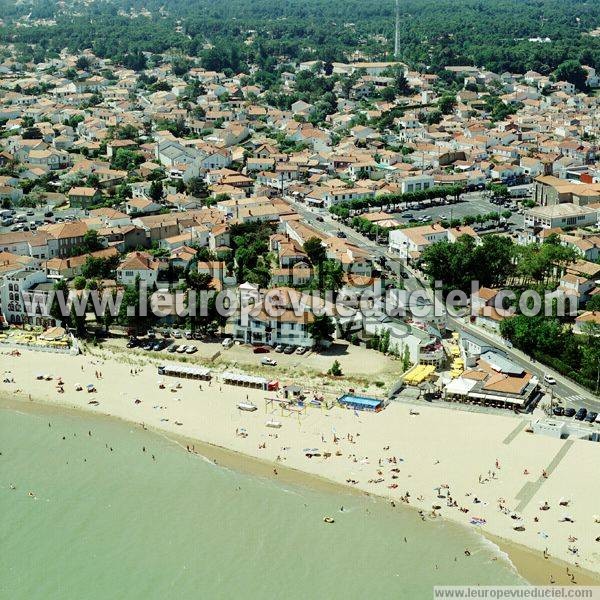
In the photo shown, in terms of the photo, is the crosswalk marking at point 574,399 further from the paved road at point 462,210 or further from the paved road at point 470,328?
the paved road at point 462,210

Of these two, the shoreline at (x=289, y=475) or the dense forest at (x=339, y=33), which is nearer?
the shoreline at (x=289, y=475)

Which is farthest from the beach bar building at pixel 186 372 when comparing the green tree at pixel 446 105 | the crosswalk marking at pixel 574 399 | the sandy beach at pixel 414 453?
the green tree at pixel 446 105

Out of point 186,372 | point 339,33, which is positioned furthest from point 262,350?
point 339,33

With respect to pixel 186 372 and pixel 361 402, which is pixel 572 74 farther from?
pixel 361 402

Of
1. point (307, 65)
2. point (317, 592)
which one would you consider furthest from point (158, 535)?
point (307, 65)

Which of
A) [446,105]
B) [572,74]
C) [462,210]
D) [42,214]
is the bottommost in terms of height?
[462,210]

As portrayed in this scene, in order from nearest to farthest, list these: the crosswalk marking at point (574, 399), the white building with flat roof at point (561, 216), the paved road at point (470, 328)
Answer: the crosswalk marking at point (574, 399), the paved road at point (470, 328), the white building with flat roof at point (561, 216)
